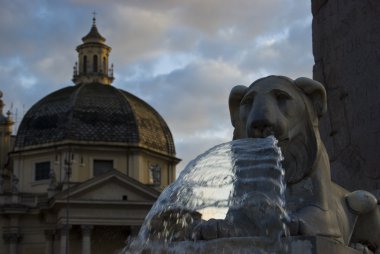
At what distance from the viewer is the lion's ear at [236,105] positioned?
16.0 feet

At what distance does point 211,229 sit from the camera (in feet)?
13.3

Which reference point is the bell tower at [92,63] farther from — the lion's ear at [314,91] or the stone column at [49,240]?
the lion's ear at [314,91]

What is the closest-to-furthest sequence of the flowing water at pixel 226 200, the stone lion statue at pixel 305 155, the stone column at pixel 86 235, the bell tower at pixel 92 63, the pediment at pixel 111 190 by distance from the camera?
1. the flowing water at pixel 226 200
2. the stone lion statue at pixel 305 155
3. the pediment at pixel 111 190
4. the stone column at pixel 86 235
5. the bell tower at pixel 92 63

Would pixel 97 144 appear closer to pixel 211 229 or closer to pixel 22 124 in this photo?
pixel 22 124

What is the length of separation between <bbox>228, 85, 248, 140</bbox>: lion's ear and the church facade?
46.5 m

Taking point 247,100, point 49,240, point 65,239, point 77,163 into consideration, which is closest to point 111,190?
point 77,163

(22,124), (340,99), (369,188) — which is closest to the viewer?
(369,188)

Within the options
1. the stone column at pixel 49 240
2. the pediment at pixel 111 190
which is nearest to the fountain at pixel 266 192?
the pediment at pixel 111 190

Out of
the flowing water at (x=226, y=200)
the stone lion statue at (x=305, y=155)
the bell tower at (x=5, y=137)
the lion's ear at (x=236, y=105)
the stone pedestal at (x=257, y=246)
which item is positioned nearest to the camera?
the stone pedestal at (x=257, y=246)

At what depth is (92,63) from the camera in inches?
2569

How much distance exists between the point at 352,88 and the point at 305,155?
8.53 ft

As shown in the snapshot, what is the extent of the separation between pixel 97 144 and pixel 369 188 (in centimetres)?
4879

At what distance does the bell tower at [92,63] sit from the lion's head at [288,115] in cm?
5995

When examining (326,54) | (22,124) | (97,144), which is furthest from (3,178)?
(326,54)
